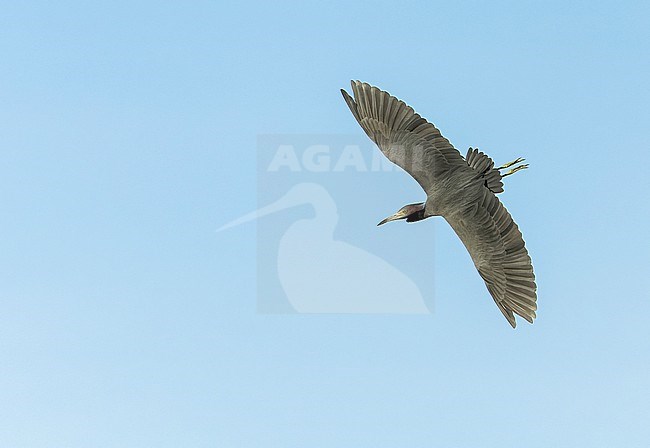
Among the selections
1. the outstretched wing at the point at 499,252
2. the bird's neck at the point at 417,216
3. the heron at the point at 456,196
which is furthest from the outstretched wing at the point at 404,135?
the outstretched wing at the point at 499,252

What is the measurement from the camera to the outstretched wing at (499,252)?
49.3 ft

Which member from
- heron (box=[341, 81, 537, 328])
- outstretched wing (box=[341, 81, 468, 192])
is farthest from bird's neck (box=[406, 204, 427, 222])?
outstretched wing (box=[341, 81, 468, 192])

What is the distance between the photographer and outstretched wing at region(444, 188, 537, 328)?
15.0 meters

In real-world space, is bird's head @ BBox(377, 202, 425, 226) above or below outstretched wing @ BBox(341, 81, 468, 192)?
below

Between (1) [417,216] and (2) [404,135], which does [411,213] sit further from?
(2) [404,135]

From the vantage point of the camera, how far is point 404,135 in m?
15.2

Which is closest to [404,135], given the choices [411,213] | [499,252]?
[411,213]

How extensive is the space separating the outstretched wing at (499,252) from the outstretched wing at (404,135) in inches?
30.2

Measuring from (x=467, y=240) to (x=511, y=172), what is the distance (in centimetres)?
128

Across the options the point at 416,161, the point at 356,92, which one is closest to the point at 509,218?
the point at 416,161

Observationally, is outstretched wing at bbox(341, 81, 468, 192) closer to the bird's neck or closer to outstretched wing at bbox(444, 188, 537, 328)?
the bird's neck

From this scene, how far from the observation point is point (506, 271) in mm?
15320

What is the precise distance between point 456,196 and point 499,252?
46.8 inches

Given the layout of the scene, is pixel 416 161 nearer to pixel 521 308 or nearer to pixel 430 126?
pixel 430 126
